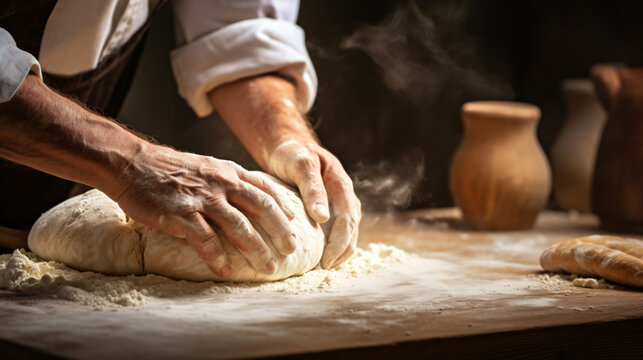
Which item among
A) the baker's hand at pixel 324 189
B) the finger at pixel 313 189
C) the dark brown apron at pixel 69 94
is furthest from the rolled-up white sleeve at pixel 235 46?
the finger at pixel 313 189

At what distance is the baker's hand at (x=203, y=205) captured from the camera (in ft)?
4.89

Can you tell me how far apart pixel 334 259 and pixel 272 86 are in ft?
2.21

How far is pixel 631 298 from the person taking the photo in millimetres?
1518

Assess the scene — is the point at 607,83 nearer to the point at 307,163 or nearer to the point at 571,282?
the point at 571,282

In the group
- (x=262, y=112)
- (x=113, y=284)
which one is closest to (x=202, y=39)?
(x=262, y=112)

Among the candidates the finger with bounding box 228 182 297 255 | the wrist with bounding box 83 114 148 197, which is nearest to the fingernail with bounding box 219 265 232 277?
the finger with bounding box 228 182 297 255

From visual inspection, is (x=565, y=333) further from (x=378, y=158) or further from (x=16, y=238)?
(x=378, y=158)

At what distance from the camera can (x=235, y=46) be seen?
7.19 feet

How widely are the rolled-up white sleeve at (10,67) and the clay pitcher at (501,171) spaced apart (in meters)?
1.80

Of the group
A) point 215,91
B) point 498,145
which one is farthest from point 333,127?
point 215,91

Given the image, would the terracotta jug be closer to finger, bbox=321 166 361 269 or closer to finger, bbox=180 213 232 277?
finger, bbox=321 166 361 269

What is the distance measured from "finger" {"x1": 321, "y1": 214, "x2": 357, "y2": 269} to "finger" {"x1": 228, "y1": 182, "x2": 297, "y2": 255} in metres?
0.21

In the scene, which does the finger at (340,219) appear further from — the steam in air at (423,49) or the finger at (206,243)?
the steam in air at (423,49)

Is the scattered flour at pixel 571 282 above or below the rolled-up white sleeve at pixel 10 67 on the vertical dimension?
below
